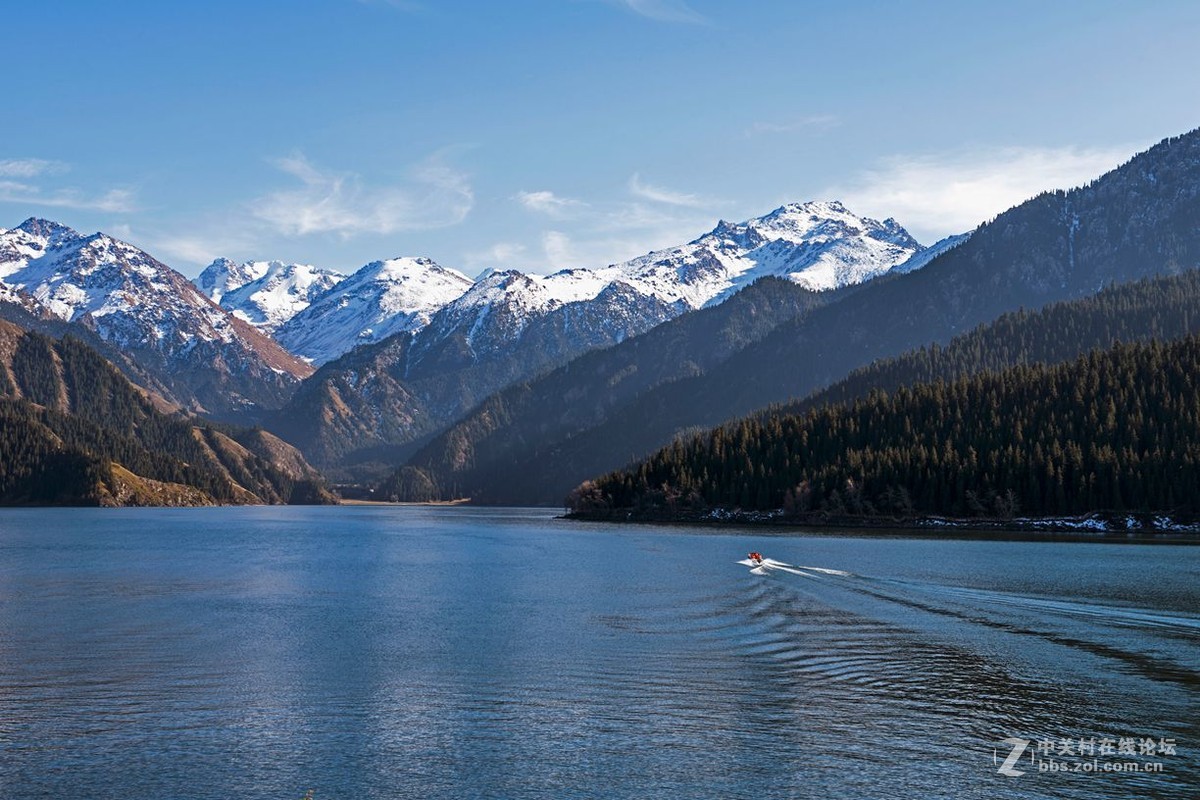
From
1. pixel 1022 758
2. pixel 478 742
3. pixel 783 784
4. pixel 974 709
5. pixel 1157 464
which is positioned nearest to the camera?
pixel 783 784

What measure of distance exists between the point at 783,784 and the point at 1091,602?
5279 cm

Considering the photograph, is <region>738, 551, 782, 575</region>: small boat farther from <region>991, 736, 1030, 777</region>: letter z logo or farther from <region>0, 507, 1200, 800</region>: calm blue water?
<region>991, 736, 1030, 777</region>: letter z logo

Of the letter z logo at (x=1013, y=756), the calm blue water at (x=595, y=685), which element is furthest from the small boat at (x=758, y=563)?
the letter z logo at (x=1013, y=756)

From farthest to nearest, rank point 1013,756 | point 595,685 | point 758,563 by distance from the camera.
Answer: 1. point 758,563
2. point 595,685
3. point 1013,756

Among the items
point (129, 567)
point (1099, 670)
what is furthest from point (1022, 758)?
point (129, 567)

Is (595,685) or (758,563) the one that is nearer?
(595,685)

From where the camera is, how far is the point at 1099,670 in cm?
5225

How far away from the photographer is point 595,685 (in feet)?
162

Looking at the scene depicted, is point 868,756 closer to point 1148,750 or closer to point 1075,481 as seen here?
point 1148,750

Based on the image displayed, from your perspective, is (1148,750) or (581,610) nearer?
(1148,750)

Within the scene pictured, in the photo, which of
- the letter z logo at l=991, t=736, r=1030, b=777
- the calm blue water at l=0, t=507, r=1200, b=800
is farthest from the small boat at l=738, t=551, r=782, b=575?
the letter z logo at l=991, t=736, r=1030, b=777

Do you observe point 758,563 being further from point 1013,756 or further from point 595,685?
point 1013,756

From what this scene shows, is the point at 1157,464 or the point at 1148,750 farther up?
the point at 1157,464

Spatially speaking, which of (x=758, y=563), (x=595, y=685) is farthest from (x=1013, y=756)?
(x=758, y=563)
